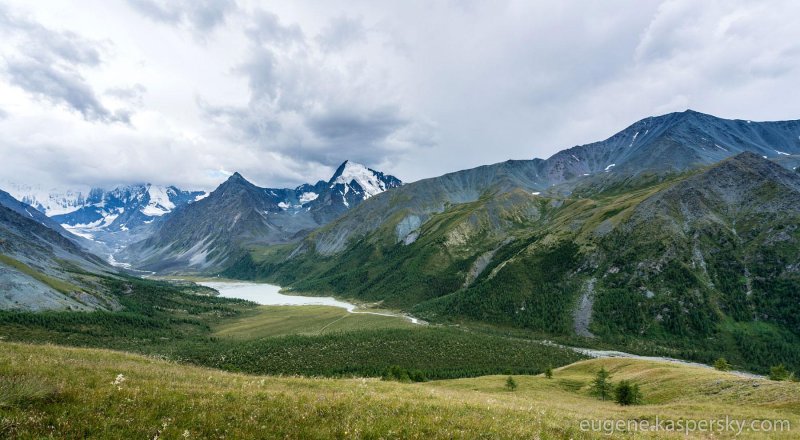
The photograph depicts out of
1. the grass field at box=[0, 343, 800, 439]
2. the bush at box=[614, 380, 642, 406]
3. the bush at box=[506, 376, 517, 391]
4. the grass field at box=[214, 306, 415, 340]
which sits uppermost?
the grass field at box=[0, 343, 800, 439]

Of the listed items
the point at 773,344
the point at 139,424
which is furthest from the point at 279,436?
the point at 773,344

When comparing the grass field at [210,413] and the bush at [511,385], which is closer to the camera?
the grass field at [210,413]

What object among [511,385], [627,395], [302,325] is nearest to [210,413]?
[627,395]

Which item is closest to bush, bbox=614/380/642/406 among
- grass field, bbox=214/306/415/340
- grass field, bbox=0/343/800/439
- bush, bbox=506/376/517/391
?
bush, bbox=506/376/517/391

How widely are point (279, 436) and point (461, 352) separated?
119m

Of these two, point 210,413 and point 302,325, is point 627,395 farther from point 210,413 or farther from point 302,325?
point 302,325

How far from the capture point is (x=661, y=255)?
626 ft

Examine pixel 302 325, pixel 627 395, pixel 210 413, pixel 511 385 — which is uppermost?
pixel 210 413

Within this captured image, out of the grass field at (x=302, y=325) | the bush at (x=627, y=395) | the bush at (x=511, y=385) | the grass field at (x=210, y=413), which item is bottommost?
the grass field at (x=302, y=325)

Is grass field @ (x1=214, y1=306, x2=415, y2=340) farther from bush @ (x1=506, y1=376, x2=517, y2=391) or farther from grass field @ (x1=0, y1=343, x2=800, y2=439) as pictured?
grass field @ (x1=0, y1=343, x2=800, y2=439)

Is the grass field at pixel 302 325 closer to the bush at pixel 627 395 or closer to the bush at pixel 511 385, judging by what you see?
the bush at pixel 511 385

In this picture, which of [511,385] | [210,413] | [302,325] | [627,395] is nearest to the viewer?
[210,413]

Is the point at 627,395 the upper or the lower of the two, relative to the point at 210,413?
lower

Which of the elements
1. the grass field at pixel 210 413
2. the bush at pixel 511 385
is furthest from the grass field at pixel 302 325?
the grass field at pixel 210 413
